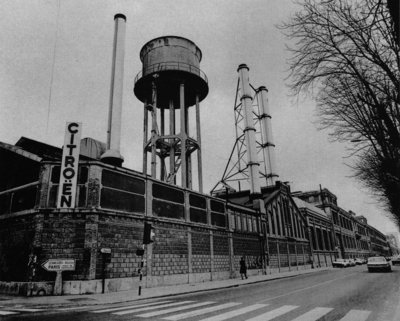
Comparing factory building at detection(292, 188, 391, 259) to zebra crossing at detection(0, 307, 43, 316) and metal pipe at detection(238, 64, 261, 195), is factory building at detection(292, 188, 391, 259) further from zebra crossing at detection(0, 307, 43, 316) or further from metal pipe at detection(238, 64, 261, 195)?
zebra crossing at detection(0, 307, 43, 316)

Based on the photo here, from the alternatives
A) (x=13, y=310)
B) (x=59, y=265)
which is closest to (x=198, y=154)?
(x=59, y=265)

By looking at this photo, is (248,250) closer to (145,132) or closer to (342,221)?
(145,132)

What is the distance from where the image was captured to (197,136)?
1099 inches

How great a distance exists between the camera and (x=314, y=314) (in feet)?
25.4

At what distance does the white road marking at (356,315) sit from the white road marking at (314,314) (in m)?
0.56

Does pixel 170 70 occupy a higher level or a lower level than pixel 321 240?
higher

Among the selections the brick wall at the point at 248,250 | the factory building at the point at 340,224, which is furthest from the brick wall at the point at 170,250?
the factory building at the point at 340,224

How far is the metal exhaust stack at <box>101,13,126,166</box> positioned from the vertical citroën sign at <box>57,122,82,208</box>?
486 cm

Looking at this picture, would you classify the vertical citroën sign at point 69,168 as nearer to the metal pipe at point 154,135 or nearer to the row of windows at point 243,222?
the metal pipe at point 154,135

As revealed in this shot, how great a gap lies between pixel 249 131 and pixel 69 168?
25075 millimetres

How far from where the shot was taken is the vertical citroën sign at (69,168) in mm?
15523

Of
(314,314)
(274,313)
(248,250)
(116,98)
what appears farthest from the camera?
(248,250)

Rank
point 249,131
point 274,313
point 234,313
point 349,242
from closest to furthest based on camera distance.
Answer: point 274,313, point 234,313, point 249,131, point 349,242

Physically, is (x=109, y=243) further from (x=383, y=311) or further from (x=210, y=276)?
(x=383, y=311)
